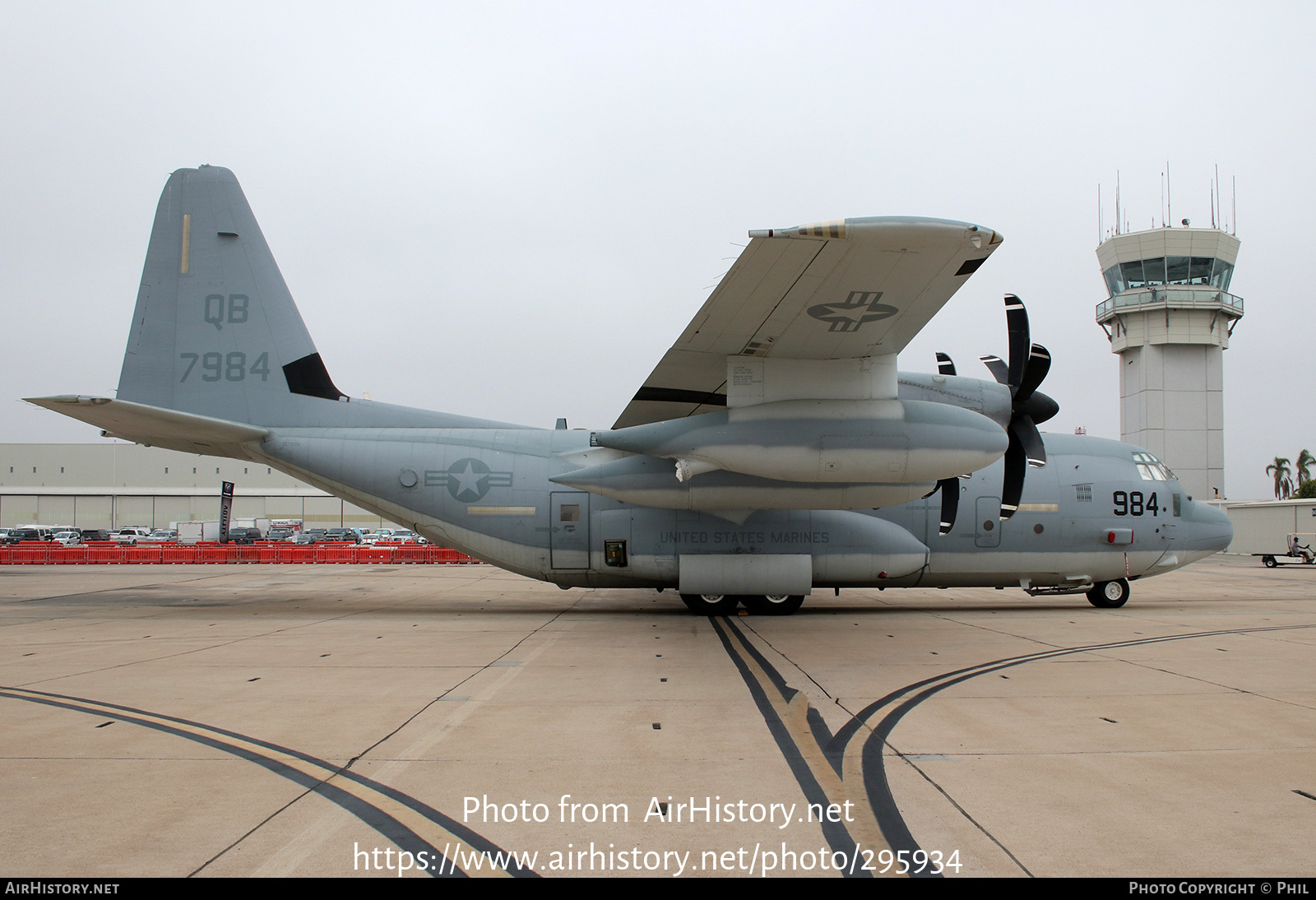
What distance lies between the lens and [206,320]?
1568 cm

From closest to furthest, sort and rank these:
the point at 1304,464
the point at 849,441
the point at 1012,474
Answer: the point at 849,441 < the point at 1012,474 < the point at 1304,464

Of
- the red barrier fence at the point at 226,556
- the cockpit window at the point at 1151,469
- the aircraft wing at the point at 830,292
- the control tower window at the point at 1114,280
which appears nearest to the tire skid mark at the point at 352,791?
the aircraft wing at the point at 830,292

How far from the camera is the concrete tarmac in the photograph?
4.20 m

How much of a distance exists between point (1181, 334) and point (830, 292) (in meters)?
54.5

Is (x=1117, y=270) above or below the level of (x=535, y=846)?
above

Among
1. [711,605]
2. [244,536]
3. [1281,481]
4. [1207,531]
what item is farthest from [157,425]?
[1281,481]

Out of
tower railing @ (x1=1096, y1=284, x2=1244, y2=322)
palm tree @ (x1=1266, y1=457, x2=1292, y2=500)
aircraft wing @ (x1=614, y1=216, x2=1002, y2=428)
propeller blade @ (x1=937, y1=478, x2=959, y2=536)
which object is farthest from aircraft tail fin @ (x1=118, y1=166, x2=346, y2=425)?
palm tree @ (x1=1266, y1=457, x2=1292, y2=500)

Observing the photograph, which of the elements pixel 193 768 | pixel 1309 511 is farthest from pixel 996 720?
pixel 1309 511

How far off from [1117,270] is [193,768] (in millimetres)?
61817

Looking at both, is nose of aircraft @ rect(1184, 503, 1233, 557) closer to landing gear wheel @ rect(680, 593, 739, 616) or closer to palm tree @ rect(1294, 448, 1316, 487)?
landing gear wheel @ rect(680, 593, 739, 616)

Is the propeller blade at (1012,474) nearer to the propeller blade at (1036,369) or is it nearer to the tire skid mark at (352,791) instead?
the propeller blade at (1036,369)

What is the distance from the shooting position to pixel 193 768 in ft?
18.5

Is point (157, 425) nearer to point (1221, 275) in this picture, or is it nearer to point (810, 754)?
point (810, 754)
